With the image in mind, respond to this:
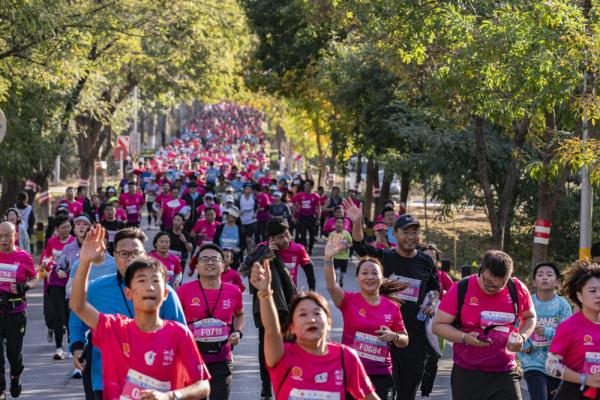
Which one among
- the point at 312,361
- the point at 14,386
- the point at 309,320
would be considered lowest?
the point at 14,386

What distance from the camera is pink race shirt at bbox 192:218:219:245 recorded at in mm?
20125

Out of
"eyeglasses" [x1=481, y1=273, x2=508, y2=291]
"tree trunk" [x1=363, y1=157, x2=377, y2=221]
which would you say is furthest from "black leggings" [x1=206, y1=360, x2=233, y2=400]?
"tree trunk" [x1=363, y1=157, x2=377, y2=221]

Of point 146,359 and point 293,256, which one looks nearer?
point 146,359

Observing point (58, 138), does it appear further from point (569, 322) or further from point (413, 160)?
point (569, 322)

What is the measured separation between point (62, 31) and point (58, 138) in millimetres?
8261

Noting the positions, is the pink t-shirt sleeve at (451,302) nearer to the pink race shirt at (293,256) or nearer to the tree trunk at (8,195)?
the pink race shirt at (293,256)

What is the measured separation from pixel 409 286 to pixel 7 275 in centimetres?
411

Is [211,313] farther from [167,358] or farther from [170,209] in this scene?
[170,209]

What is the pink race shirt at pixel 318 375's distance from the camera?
19.4 feet

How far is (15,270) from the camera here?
38.0ft

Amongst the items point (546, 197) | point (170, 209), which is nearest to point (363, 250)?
point (546, 197)

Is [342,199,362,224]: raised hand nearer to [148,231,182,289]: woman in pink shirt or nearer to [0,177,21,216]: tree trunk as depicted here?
[148,231,182,289]: woman in pink shirt

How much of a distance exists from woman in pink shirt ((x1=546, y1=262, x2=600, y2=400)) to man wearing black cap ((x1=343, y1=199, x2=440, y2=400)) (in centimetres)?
246

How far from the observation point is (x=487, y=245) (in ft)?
111
